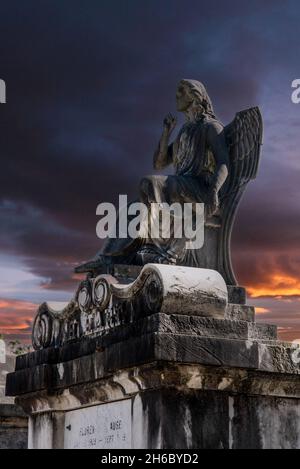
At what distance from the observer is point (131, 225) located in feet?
30.8

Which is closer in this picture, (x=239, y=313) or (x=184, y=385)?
(x=184, y=385)

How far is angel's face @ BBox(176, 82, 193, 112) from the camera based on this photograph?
10.2 meters

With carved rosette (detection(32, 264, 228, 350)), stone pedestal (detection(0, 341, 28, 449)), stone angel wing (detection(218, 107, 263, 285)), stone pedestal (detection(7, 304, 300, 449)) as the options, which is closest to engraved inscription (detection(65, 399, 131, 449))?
stone pedestal (detection(7, 304, 300, 449))

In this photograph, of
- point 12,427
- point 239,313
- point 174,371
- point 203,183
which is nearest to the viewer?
point 174,371

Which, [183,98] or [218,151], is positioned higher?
[183,98]

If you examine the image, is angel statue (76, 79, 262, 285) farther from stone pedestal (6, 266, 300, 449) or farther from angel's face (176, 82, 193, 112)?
stone pedestal (6, 266, 300, 449)

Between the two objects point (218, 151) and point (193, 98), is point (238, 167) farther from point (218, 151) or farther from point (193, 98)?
point (193, 98)

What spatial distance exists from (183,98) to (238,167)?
112cm

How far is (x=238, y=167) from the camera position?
9.72m

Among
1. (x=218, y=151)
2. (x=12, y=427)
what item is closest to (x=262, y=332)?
(x=218, y=151)

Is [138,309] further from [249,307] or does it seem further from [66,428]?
[66,428]

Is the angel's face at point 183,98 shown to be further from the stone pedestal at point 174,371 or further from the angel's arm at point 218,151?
the stone pedestal at point 174,371

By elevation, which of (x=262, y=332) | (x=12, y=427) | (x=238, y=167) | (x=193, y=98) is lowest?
(x=12, y=427)
